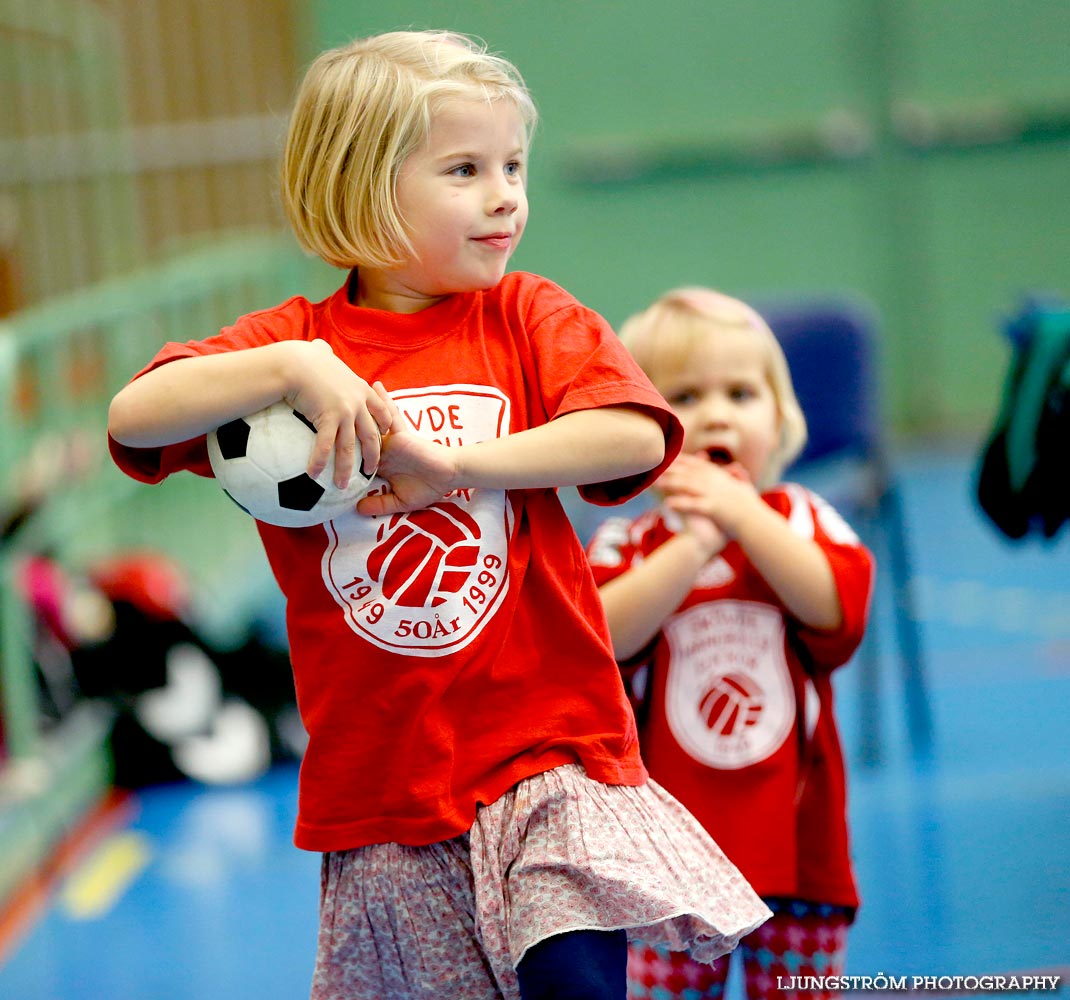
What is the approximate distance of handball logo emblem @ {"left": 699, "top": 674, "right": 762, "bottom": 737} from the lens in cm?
168

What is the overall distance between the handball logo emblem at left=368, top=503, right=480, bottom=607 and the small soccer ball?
0.07m

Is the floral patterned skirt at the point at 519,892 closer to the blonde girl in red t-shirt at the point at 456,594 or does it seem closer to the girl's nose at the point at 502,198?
the blonde girl in red t-shirt at the point at 456,594

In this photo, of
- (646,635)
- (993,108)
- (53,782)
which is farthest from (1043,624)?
(993,108)

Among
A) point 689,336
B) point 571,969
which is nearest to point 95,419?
point 689,336

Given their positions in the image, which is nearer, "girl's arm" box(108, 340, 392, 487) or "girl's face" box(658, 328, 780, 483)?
"girl's arm" box(108, 340, 392, 487)

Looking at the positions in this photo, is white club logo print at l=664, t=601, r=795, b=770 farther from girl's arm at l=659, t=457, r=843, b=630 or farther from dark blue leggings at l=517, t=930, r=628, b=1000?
dark blue leggings at l=517, t=930, r=628, b=1000

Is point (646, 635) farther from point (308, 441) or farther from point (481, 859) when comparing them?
point (308, 441)

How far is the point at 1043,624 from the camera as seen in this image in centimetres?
464

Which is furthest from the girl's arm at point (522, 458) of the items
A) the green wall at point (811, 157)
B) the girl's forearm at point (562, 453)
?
the green wall at point (811, 157)

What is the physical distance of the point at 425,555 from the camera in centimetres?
130

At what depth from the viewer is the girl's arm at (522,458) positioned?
1.25 m

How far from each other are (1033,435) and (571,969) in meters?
1.48

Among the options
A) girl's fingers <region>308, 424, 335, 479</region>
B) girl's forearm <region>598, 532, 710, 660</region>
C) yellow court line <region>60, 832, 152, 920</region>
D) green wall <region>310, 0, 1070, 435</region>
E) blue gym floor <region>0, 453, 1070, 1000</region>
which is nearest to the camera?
girl's fingers <region>308, 424, 335, 479</region>

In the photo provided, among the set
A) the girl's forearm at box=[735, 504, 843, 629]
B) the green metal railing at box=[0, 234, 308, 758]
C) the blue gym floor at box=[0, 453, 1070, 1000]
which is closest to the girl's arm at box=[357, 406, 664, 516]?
the girl's forearm at box=[735, 504, 843, 629]
